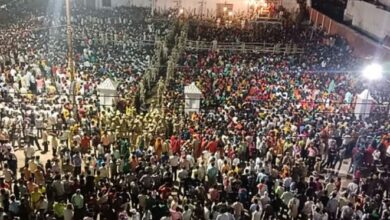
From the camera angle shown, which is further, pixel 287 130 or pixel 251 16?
pixel 251 16

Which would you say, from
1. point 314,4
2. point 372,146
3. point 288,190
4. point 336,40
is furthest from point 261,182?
point 314,4

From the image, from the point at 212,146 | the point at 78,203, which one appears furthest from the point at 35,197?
the point at 212,146

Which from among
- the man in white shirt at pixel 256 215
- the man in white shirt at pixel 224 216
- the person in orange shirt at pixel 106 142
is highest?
the person in orange shirt at pixel 106 142

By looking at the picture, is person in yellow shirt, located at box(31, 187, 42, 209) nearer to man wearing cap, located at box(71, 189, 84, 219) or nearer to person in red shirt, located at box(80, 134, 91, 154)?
man wearing cap, located at box(71, 189, 84, 219)

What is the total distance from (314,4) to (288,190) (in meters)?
24.5

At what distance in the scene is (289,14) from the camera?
3344 cm

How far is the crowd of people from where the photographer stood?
10.7 m

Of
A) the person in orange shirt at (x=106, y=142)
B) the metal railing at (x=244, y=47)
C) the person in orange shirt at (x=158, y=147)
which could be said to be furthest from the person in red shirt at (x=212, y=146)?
the metal railing at (x=244, y=47)

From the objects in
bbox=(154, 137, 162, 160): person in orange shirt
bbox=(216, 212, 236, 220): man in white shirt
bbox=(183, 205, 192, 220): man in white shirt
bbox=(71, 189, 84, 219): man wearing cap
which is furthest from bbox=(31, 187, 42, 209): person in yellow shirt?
bbox=(216, 212, 236, 220): man in white shirt

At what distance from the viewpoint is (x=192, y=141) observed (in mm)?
13109

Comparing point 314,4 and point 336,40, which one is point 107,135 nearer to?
point 336,40

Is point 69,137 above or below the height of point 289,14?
below

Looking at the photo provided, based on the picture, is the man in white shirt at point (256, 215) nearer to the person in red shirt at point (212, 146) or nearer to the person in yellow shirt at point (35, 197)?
the person in red shirt at point (212, 146)

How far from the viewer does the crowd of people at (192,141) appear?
1066cm
